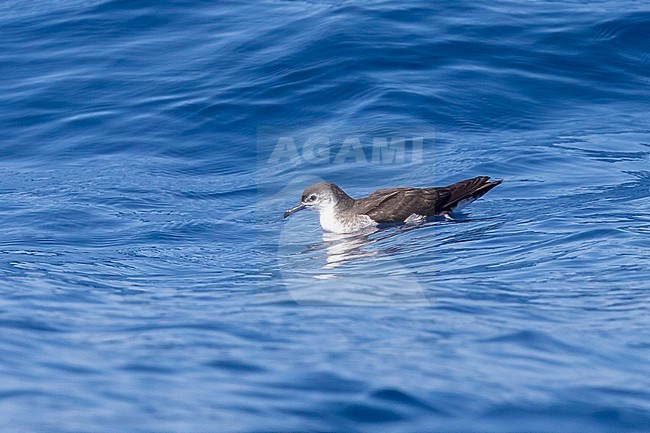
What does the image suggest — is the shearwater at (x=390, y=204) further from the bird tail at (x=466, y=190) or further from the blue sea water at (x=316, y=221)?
the blue sea water at (x=316, y=221)

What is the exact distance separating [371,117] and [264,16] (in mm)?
3645

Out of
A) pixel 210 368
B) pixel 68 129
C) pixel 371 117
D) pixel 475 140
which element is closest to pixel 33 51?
pixel 68 129

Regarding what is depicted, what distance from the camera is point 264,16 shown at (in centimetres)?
1608

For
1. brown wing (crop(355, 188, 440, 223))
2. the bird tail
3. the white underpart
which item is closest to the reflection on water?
the white underpart

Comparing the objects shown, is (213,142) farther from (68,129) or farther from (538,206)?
(538,206)

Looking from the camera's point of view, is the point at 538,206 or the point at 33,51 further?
the point at 33,51

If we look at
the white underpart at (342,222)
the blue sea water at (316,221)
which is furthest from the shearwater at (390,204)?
the blue sea water at (316,221)

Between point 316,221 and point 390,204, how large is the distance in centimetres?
176

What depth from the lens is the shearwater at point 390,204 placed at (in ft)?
34.5

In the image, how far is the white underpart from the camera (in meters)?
10.6

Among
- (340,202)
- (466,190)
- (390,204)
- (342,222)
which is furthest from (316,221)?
(466,190)

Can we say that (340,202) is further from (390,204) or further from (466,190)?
(466,190)

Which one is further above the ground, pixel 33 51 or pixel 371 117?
pixel 33 51

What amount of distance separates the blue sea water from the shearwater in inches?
9.4
